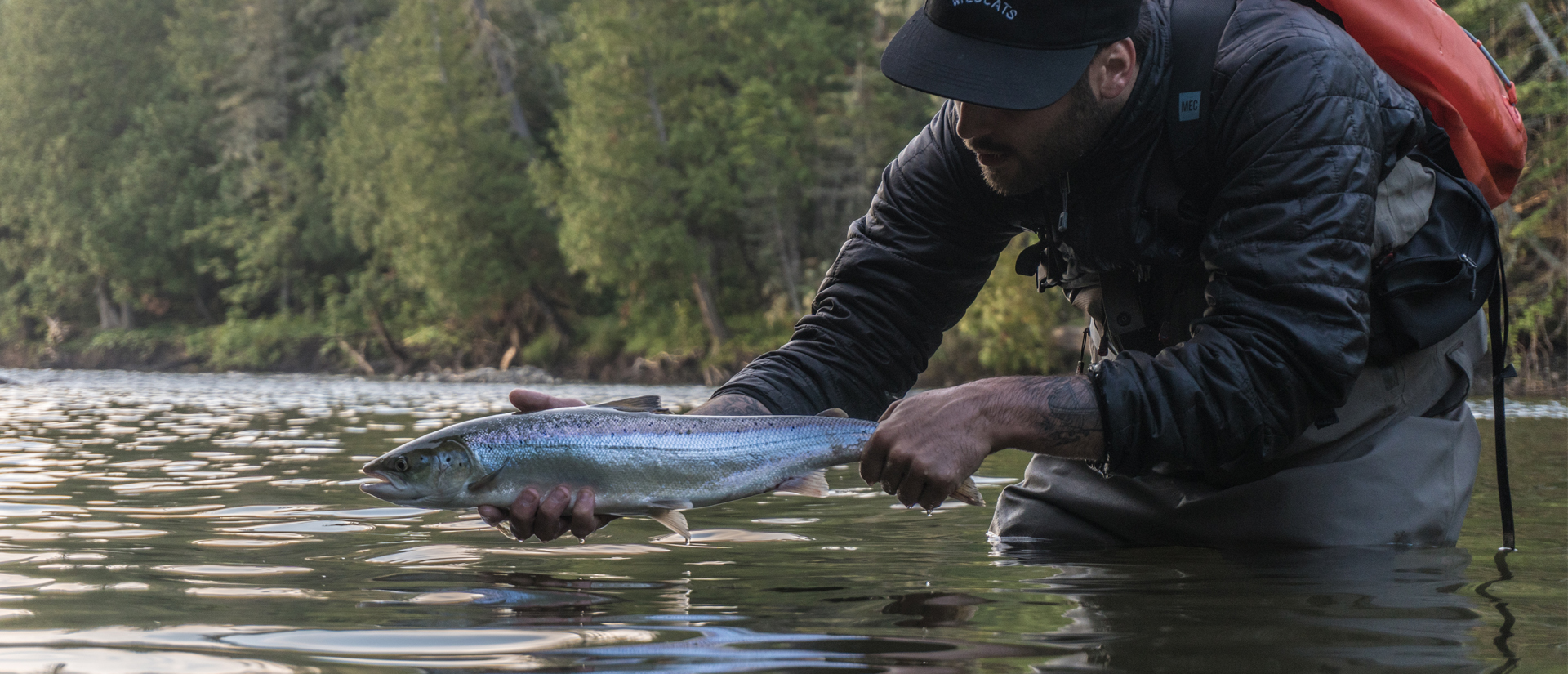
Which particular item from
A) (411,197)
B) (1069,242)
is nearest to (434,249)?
(411,197)

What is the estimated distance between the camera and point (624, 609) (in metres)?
3.10

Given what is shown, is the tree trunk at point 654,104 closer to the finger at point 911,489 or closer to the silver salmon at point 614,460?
the silver salmon at point 614,460

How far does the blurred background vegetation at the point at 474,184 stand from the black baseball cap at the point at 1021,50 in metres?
20.5

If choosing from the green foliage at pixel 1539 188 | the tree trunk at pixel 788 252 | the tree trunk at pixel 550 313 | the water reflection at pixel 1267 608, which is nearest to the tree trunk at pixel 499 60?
the tree trunk at pixel 550 313

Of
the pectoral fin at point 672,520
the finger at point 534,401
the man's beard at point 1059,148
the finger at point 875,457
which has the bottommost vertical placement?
the pectoral fin at point 672,520

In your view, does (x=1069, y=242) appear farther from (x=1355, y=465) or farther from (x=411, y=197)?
(x=411, y=197)

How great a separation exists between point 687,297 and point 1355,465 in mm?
33246

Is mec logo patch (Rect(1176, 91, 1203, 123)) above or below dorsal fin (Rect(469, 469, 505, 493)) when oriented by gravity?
above

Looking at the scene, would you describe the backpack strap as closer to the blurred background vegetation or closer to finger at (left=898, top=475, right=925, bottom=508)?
finger at (left=898, top=475, right=925, bottom=508)

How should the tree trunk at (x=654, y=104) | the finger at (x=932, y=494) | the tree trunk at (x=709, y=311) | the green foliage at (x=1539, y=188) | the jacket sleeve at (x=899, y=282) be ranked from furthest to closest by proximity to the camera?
the tree trunk at (x=654, y=104), the tree trunk at (x=709, y=311), the green foliage at (x=1539, y=188), the jacket sleeve at (x=899, y=282), the finger at (x=932, y=494)

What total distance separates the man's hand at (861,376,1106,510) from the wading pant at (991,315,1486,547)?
928 mm

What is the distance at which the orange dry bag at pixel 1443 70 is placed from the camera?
3.57 metres

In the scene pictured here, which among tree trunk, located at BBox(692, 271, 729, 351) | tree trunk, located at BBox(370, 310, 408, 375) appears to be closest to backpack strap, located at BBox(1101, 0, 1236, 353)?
tree trunk, located at BBox(692, 271, 729, 351)

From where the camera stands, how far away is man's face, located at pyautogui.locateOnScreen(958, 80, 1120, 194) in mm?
3377
